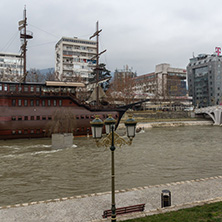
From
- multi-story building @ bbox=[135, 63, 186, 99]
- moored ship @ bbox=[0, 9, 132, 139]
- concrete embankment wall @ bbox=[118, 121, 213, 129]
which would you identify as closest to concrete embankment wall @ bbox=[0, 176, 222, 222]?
moored ship @ bbox=[0, 9, 132, 139]

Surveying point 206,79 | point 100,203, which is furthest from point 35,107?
point 206,79

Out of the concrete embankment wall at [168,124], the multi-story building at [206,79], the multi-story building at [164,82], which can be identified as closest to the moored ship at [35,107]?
the concrete embankment wall at [168,124]

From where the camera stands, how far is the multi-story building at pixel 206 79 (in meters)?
103

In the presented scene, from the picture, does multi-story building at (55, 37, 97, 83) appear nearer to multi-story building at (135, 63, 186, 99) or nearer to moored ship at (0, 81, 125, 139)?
multi-story building at (135, 63, 186, 99)

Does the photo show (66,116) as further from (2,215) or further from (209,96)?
(209,96)

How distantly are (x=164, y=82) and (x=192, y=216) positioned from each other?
3911 inches

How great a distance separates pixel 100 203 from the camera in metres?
8.87

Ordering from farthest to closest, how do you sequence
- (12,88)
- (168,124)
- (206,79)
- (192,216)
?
(206,79) < (168,124) < (12,88) < (192,216)

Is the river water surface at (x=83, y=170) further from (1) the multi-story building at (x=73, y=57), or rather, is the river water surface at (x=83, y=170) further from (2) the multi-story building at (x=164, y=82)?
(2) the multi-story building at (x=164, y=82)

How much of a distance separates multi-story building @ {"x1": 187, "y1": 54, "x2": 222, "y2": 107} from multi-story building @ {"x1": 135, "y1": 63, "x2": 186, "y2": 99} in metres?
5.66

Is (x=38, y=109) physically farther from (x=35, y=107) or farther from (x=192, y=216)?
(x=192, y=216)

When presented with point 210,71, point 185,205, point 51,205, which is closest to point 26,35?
point 51,205

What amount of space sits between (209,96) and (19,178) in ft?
356

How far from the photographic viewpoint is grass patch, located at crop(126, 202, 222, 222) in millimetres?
6836
